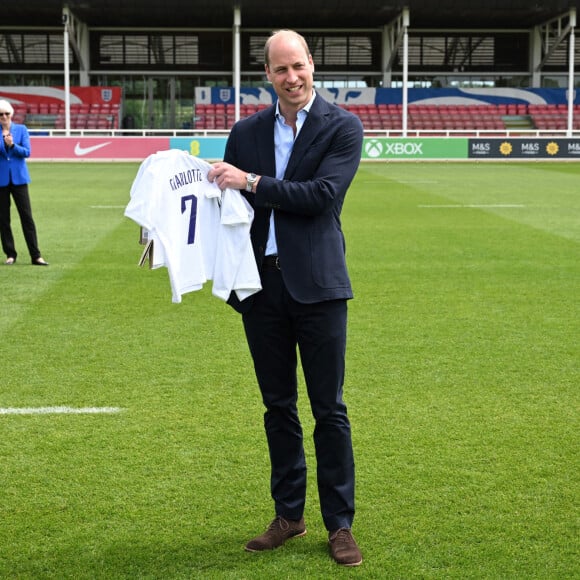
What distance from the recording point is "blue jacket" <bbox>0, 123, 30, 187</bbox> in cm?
1055

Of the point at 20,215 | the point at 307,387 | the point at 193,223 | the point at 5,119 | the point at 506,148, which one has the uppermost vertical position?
the point at 5,119

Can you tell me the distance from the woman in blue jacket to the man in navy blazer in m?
7.42

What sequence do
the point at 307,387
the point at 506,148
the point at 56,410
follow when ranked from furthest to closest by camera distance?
the point at 506,148 < the point at 56,410 < the point at 307,387

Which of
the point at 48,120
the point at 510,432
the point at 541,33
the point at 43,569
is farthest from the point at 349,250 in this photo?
the point at 541,33

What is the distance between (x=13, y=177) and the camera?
10.7m

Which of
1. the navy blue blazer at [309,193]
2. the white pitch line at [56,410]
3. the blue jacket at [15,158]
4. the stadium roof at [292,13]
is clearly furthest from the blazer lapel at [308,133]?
the stadium roof at [292,13]

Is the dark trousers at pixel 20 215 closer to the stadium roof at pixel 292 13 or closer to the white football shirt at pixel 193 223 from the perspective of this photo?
the white football shirt at pixel 193 223

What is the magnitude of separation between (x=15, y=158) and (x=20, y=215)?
2.18ft

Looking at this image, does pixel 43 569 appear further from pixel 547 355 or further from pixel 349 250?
pixel 349 250

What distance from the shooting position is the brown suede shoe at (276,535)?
149 inches

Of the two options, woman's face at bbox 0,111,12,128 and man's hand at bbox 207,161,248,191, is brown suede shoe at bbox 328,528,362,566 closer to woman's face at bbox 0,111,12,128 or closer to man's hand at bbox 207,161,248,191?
man's hand at bbox 207,161,248,191

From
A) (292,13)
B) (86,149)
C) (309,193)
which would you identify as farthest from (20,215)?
(292,13)

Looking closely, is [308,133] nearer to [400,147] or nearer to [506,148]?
[400,147]

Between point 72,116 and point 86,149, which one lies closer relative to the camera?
point 86,149
